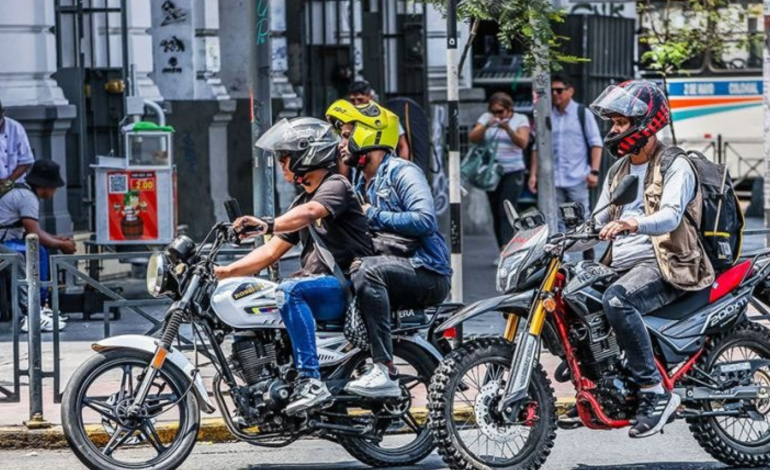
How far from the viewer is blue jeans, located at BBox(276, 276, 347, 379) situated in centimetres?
787

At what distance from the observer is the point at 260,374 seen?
7.96m

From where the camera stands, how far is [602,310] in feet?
26.0

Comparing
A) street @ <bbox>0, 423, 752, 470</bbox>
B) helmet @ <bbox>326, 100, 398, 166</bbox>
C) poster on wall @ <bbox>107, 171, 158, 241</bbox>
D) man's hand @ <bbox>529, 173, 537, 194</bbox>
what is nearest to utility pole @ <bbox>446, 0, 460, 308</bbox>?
street @ <bbox>0, 423, 752, 470</bbox>

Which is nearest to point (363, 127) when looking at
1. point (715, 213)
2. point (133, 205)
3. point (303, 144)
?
point (303, 144)

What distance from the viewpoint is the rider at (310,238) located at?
788 centimetres

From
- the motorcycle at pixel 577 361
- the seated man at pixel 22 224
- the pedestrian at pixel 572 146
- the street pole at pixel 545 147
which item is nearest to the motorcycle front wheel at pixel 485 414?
the motorcycle at pixel 577 361

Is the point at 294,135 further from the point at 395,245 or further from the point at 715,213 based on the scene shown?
the point at 715,213

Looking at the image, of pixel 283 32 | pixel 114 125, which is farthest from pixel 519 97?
pixel 114 125

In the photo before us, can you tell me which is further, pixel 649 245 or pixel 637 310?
pixel 649 245

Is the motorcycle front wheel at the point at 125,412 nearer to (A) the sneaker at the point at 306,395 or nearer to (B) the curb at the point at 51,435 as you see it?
(A) the sneaker at the point at 306,395

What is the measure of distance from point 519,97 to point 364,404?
43.6 ft

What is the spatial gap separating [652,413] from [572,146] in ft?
22.1

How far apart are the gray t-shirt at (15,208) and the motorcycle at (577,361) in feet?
19.6

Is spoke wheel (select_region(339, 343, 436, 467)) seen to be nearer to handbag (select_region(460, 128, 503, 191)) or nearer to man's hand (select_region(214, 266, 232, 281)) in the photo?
man's hand (select_region(214, 266, 232, 281))
